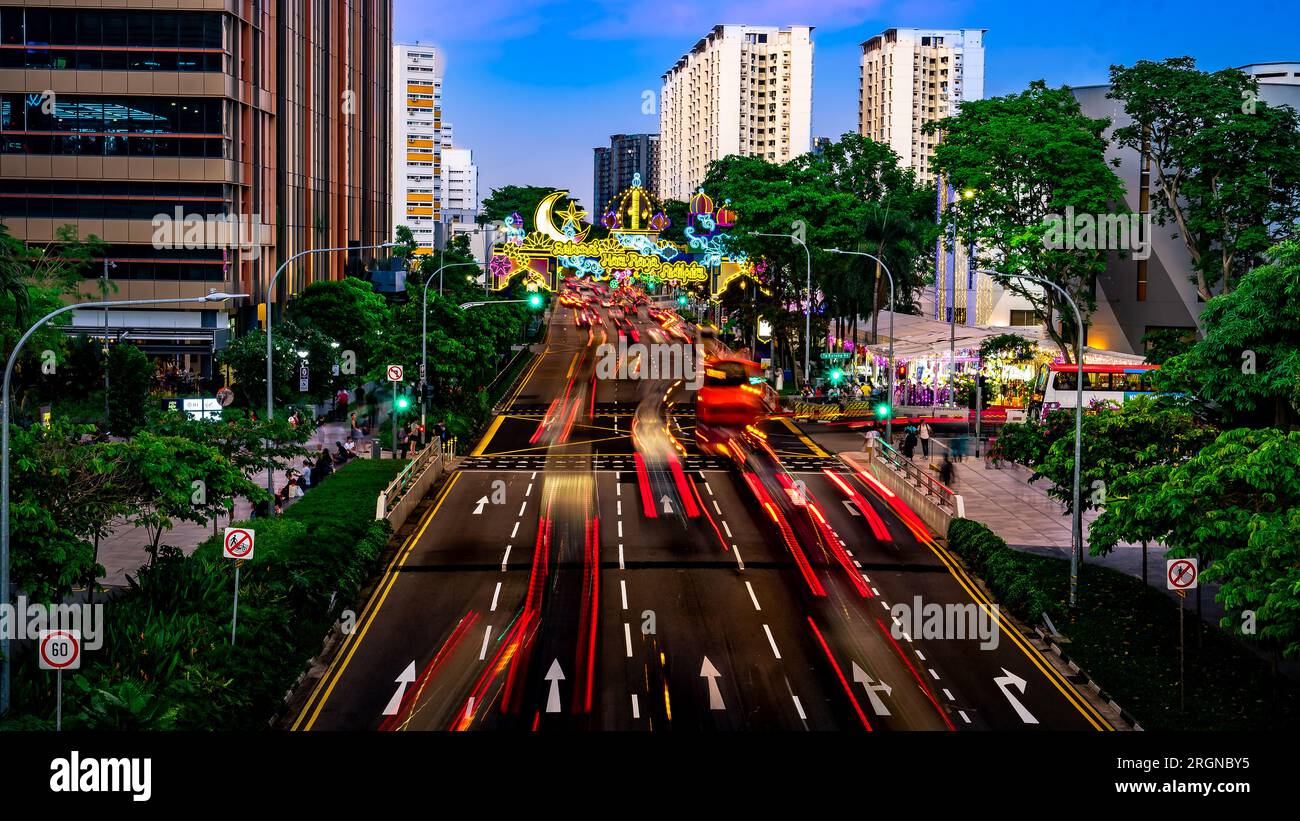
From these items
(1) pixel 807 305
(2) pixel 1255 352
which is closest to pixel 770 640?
(2) pixel 1255 352

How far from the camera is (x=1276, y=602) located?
22250 mm

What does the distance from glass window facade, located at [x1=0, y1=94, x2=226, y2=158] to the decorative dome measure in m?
46.9

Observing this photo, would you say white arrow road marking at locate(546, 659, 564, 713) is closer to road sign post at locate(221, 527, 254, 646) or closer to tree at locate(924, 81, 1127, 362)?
road sign post at locate(221, 527, 254, 646)

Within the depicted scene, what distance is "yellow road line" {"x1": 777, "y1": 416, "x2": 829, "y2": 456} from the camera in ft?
192

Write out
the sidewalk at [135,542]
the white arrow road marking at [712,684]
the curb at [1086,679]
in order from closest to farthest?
the curb at [1086,679] < the white arrow road marking at [712,684] < the sidewalk at [135,542]

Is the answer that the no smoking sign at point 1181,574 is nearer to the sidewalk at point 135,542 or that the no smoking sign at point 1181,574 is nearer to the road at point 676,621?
the road at point 676,621

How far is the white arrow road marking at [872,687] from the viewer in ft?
83.2

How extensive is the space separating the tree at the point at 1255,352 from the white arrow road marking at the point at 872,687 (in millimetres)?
10481

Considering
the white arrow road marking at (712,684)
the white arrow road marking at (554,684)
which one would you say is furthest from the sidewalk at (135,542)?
the white arrow road marking at (712,684)

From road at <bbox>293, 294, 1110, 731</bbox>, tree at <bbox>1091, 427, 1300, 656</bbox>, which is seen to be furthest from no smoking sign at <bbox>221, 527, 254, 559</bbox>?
tree at <bbox>1091, 427, 1300, 656</bbox>

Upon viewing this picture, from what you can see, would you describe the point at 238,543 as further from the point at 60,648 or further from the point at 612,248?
the point at 612,248

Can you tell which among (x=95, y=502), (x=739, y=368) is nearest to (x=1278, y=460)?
(x=95, y=502)

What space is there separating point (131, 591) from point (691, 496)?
22604 millimetres
